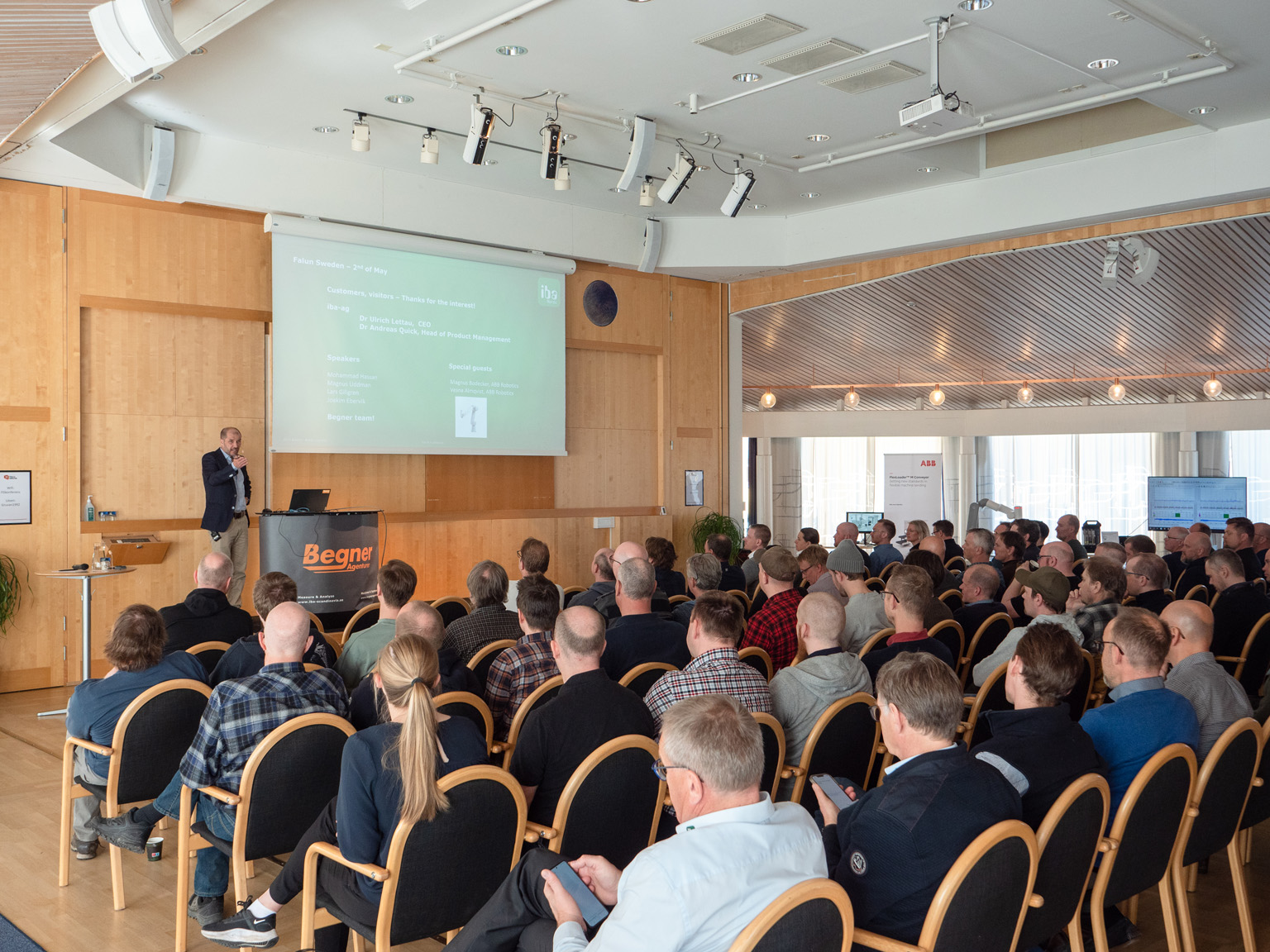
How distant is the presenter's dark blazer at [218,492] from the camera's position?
8477 mm

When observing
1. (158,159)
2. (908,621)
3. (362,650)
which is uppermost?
(158,159)

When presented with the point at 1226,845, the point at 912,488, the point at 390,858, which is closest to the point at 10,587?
the point at 390,858

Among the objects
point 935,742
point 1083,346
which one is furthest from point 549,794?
point 1083,346

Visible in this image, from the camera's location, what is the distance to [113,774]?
373 centimetres

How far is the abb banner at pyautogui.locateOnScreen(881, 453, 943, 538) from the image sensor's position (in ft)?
55.4

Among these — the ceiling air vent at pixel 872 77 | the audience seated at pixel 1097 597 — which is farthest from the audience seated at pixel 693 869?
the ceiling air vent at pixel 872 77

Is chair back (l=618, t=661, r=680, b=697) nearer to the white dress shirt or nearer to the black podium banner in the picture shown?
the white dress shirt

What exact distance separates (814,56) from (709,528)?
6.59m

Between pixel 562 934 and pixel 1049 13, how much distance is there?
624 cm

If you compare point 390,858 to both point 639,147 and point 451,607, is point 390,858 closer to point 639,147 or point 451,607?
point 451,607

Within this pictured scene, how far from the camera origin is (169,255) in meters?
8.71

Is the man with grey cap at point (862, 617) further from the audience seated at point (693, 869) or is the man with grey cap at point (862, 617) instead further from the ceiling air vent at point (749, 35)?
the ceiling air vent at point (749, 35)

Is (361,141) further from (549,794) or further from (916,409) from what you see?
(916,409)

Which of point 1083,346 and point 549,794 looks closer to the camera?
point 549,794
